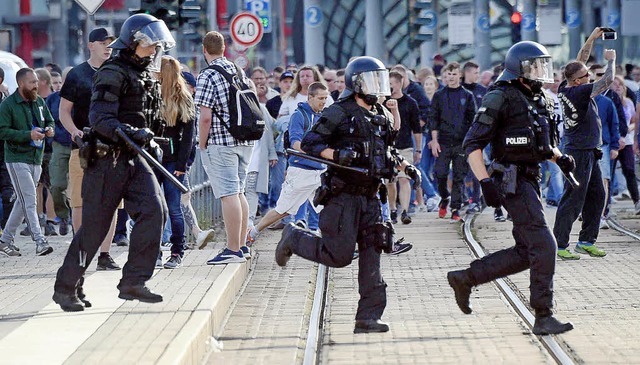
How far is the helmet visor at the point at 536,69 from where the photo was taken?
1020cm

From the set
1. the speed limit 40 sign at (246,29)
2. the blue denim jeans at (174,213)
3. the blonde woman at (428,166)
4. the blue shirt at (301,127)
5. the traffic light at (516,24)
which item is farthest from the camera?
the traffic light at (516,24)

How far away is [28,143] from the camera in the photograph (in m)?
15.8

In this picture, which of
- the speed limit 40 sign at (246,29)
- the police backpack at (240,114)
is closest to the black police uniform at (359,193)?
the police backpack at (240,114)

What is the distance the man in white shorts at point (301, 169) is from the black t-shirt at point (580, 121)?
2382 mm

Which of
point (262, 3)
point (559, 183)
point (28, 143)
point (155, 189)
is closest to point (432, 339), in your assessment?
point (155, 189)

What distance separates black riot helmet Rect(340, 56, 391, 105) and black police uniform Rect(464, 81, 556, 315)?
62 centimetres

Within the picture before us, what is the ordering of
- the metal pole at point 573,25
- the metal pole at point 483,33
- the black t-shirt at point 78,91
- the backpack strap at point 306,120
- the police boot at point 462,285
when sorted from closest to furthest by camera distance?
the police boot at point 462,285 < the black t-shirt at point 78,91 < the backpack strap at point 306,120 < the metal pole at point 483,33 < the metal pole at point 573,25

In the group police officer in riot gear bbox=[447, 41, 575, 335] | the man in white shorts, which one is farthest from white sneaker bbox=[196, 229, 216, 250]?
police officer in riot gear bbox=[447, 41, 575, 335]

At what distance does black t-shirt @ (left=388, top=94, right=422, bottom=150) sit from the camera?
2009 cm

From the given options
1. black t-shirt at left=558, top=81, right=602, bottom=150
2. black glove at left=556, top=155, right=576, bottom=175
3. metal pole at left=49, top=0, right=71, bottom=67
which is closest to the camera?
black glove at left=556, top=155, right=576, bottom=175

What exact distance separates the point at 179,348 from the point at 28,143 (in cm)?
764

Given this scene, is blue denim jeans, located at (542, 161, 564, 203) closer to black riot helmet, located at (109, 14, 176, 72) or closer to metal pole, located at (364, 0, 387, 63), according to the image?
black riot helmet, located at (109, 14, 176, 72)

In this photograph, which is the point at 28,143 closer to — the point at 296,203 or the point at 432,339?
the point at 296,203

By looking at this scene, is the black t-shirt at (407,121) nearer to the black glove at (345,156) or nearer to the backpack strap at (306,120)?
the backpack strap at (306,120)
